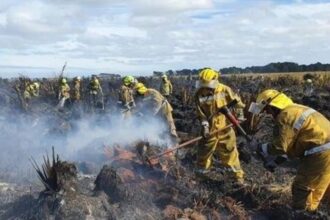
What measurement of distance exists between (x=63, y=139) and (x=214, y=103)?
16.9 ft

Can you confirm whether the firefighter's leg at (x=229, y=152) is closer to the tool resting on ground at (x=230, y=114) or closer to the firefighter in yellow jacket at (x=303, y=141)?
the tool resting on ground at (x=230, y=114)

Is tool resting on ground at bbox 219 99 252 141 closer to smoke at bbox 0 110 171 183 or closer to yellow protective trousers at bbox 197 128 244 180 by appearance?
yellow protective trousers at bbox 197 128 244 180

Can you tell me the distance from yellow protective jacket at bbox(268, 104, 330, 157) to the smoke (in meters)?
4.98

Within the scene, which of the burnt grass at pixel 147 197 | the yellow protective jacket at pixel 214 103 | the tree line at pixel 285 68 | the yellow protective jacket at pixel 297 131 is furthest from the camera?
the tree line at pixel 285 68

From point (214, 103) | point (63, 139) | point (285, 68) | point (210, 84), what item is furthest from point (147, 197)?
point (285, 68)

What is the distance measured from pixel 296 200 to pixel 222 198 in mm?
1298

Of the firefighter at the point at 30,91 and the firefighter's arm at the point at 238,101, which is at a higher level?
the firefighter's arm at the point at 238,101

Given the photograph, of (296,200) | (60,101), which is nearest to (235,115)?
(296,200)

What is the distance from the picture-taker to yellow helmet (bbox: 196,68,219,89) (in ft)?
26.5

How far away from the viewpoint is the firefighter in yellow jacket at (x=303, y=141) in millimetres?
5734

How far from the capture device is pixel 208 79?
8102 mm

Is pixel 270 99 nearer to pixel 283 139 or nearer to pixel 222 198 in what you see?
pixel 283 139

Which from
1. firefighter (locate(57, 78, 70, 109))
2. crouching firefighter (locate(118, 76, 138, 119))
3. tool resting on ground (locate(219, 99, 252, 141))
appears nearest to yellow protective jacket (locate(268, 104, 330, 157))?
tool resting on ground (locate(219, 99, 252, 141))

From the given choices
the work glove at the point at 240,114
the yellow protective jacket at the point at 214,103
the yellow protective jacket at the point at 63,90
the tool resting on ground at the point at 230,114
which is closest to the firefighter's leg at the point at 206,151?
the yellow protective jacket at the point at 214,103
